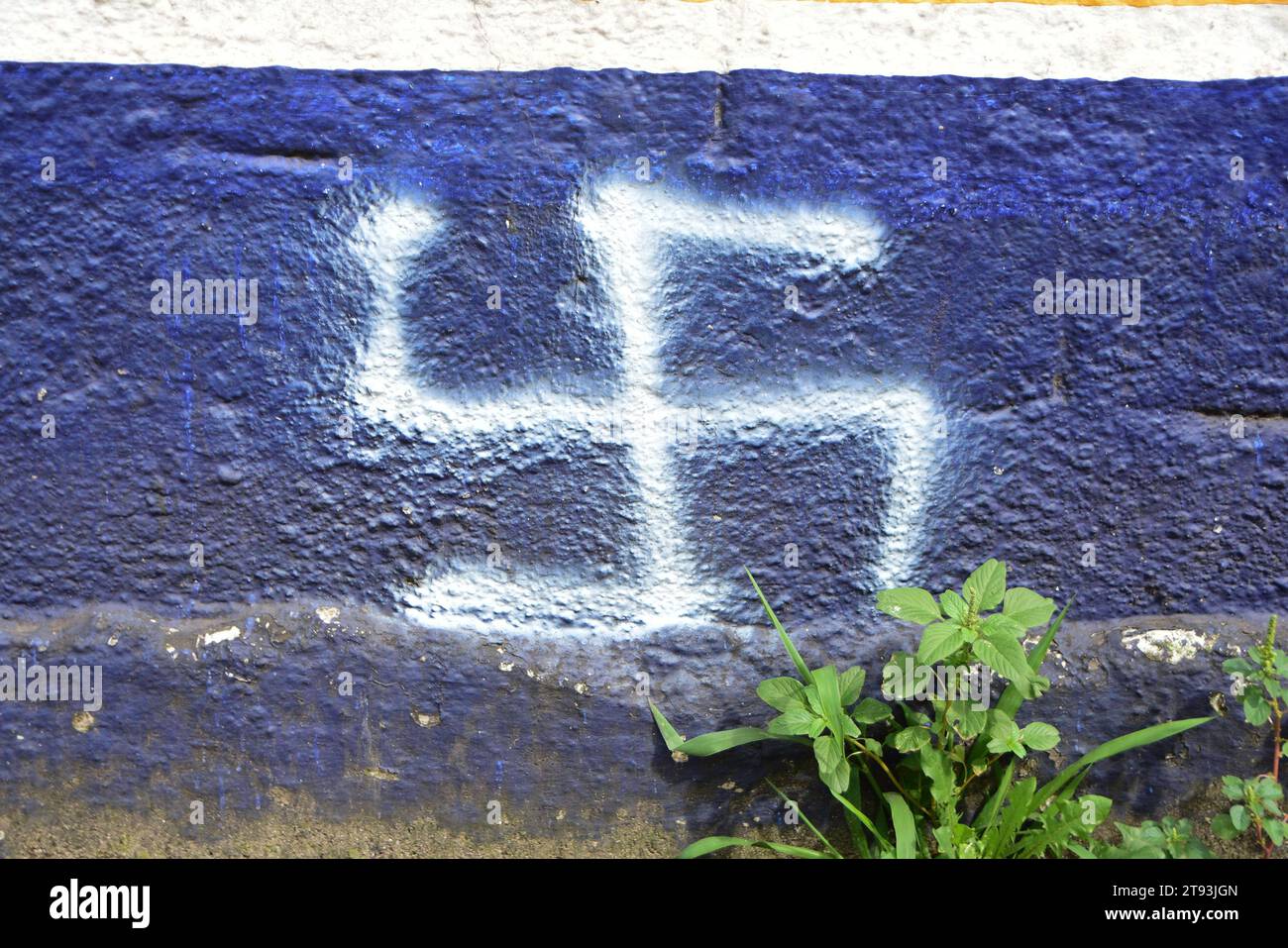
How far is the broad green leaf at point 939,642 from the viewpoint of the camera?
163 centimetres

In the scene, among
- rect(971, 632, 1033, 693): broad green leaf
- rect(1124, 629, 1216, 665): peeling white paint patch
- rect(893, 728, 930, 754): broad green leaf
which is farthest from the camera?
rect(1124, 629, 1216, 665): peeling white paint patch

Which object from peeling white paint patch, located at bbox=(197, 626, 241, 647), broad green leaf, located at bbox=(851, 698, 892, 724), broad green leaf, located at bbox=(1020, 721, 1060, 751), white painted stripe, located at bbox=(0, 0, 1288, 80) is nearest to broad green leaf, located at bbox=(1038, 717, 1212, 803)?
broad green leaf, located at bbox=(1020, 721, 1060, 751)

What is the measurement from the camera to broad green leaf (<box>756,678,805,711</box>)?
1744 millimetres

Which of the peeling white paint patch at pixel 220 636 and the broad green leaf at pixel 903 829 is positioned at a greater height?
the peeling white paint patch at pixel 220 636

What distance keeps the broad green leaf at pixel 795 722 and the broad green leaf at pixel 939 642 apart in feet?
0.62

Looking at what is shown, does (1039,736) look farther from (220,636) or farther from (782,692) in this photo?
(220,636)

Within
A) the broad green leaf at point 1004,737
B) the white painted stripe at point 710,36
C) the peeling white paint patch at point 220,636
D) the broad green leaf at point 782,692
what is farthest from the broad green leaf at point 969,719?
the peeling white paint patch at point 220,636

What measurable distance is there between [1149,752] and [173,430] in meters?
1.68

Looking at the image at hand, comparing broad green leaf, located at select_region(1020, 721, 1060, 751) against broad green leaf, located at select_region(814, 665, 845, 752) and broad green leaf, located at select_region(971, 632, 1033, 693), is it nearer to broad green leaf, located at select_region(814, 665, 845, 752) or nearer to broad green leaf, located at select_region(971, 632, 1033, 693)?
broad green leaf, located at select_region(971, 632, 1033, 693)

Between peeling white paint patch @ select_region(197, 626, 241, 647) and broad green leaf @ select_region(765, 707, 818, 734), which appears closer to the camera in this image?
broad green leaf @ select_region(765, 707, 818, 734)

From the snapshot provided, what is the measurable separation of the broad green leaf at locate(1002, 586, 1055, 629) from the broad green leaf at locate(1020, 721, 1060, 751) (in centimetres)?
17

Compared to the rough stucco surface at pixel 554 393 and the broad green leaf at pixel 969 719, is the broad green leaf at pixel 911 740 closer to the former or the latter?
the broad green leaf at pixel 969 719

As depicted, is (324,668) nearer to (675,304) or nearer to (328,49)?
(675,304)

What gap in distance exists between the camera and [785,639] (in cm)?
177
